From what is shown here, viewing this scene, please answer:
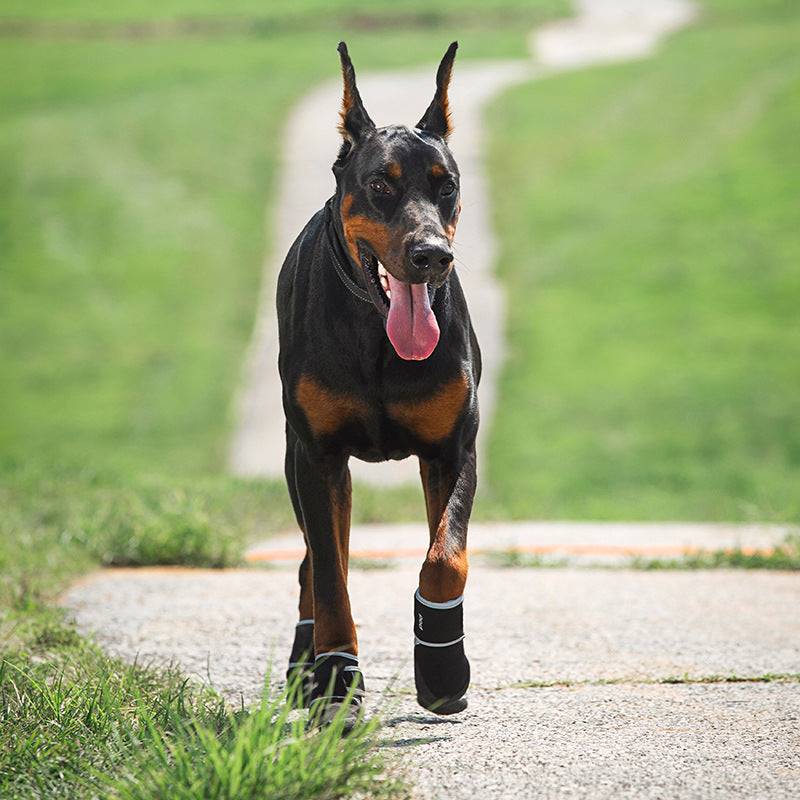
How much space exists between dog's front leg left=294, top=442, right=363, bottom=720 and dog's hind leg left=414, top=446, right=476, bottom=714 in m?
0.21

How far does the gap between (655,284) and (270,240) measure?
201 inches

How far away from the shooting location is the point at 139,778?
11.3 feet

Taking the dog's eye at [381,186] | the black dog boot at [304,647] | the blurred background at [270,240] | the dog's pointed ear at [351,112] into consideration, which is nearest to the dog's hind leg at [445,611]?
the black dog boot at [304,647]

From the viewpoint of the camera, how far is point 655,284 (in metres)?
16.3

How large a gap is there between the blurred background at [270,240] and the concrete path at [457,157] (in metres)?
0.24

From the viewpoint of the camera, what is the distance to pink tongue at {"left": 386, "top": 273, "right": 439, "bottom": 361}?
416 centimetres

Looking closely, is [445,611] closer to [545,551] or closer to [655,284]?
[545,551]

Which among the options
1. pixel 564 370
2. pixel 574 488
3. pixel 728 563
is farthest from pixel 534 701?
pixel 564 370

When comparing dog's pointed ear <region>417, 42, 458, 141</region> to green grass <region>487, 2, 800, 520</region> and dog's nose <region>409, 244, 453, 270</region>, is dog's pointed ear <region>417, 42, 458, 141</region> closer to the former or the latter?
dog's nose <region>409, 244, 453, 270</region>

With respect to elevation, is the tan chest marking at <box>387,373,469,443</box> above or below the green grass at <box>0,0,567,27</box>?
below

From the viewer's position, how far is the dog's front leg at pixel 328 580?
4273 mm

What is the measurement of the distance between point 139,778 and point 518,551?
14.0 ft

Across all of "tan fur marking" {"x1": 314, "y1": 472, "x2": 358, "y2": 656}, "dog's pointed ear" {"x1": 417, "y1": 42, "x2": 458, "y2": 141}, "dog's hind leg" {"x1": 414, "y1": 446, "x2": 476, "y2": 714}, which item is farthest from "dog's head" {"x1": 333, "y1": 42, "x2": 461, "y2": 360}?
"tan fur marking" {"x1": 314, "y1": 472, "x2": 358, "y2": 656}

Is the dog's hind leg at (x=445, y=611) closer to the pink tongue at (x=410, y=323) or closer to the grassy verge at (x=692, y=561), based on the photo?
the pink tongue at (x=410, y=323)
